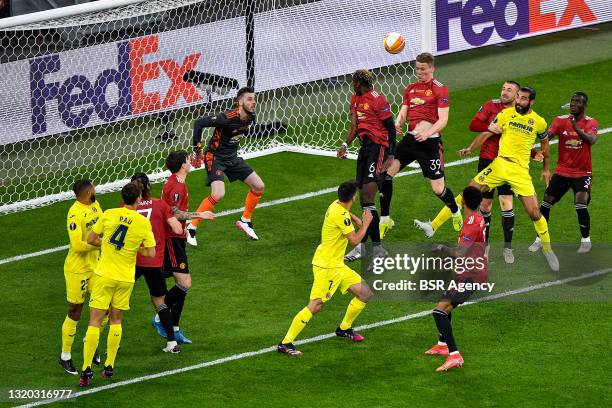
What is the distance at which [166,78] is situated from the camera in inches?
840

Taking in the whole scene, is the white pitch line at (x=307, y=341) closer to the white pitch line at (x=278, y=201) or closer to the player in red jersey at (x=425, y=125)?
the player in red jersey at (x=425, y=125)

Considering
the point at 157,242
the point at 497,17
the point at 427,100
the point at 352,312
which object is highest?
the point at 497,17

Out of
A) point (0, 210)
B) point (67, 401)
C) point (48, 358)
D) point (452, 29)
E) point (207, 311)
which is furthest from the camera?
point (452, 29)

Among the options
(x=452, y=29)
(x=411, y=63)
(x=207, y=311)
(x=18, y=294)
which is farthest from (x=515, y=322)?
(x=452, y=29)

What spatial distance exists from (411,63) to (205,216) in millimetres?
8432

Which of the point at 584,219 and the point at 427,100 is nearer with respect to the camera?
the point at 584,219

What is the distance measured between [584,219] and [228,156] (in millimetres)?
4698

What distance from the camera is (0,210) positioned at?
64.8 feet

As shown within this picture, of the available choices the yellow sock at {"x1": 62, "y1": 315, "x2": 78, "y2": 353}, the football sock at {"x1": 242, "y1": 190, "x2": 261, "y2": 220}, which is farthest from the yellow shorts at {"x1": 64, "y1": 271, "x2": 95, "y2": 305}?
the football sock at {"x1": 242, "y1": 190, "x2": 261, "y2": 220}

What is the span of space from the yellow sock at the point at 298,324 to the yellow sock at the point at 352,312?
504 millimetres

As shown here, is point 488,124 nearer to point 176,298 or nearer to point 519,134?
point 519,134

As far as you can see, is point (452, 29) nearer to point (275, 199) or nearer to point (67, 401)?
point (275, 199)

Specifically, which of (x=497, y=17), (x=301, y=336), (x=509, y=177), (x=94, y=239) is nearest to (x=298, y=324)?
(x=301, y=336)

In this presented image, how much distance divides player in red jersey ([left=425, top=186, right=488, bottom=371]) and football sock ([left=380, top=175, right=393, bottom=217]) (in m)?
3.43
